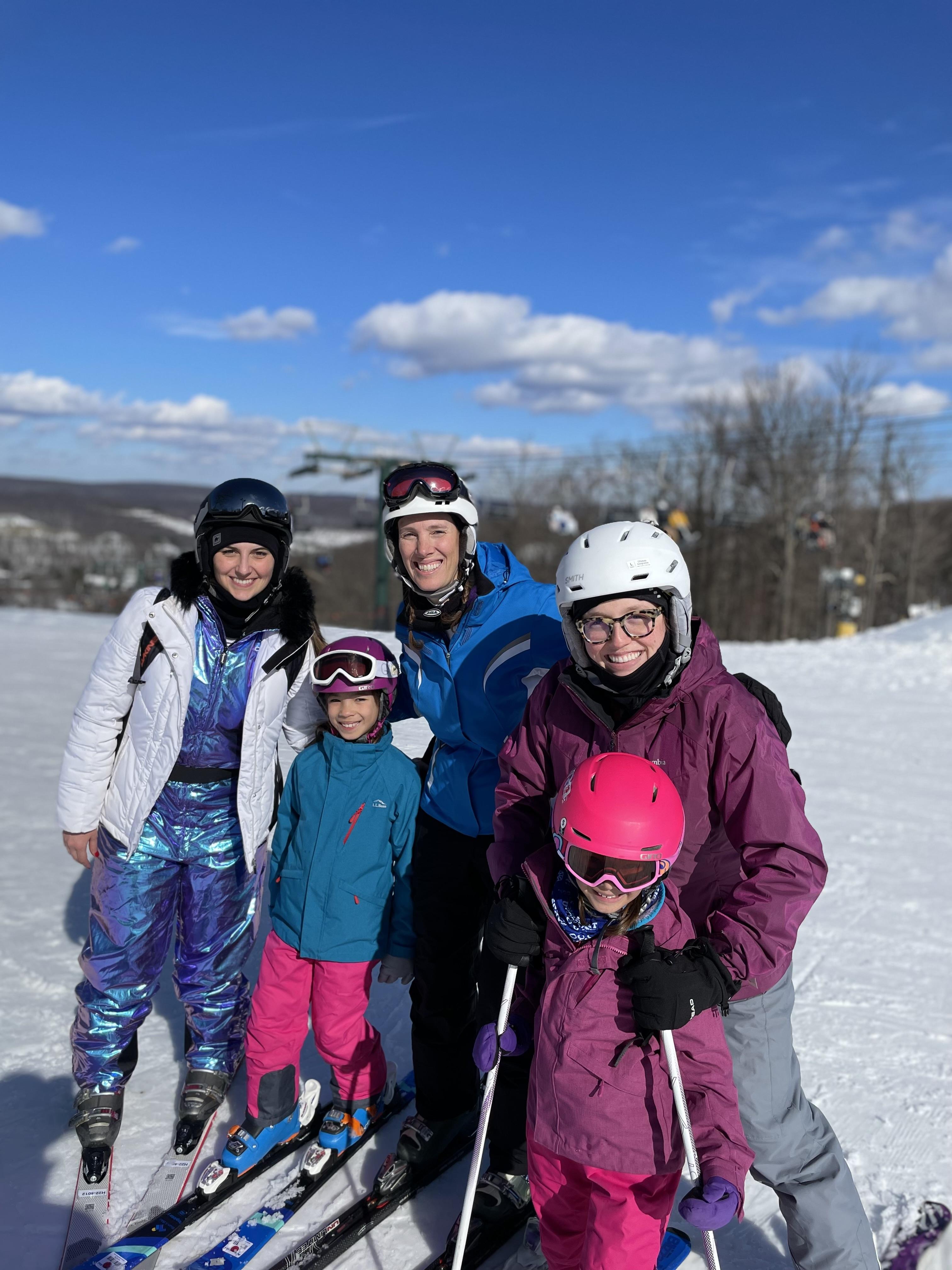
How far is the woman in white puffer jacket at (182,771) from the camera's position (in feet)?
9.13

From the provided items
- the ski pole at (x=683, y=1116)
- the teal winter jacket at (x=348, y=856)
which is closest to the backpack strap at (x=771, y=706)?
the ski pole at (x=683, y=1116)

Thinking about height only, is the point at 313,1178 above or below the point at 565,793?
below

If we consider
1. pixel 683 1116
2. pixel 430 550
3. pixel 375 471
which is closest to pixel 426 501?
pixel 430 550

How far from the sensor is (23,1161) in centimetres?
282

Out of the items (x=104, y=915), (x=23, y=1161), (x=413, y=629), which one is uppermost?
(x=413, y=629)

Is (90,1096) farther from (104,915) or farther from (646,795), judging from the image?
(646,795)

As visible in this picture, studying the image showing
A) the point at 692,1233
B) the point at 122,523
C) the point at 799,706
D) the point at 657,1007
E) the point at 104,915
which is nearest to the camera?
the point at 657,1007

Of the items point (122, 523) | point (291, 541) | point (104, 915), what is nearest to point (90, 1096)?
point (104, 915)

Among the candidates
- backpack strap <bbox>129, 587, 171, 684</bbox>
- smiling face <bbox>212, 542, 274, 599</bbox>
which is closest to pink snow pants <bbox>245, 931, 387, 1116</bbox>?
backpack strap <bbox>129, 587, 171, 684</bbox>

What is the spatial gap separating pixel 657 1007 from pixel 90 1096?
6.84ft

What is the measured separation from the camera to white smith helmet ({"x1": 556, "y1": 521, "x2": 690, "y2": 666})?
6.78 ft

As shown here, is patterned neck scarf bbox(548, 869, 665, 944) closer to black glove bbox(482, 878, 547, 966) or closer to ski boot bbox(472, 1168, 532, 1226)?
black glove bbox(482, 878, 547, 966)

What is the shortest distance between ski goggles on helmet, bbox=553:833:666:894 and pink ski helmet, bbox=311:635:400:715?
108 cm

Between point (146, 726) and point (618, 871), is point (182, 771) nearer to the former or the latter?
point (146, 726)
